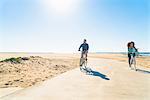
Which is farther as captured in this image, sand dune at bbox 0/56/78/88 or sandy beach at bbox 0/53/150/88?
sandy beach at bbox 0/53/150/88

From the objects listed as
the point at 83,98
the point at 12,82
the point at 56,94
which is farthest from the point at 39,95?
the point at 12,82

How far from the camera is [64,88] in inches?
380

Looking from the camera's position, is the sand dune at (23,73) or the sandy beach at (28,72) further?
the sandy beach at (28,72)

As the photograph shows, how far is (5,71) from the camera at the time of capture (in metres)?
16.2

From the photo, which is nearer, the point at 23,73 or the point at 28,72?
the point at 23,73

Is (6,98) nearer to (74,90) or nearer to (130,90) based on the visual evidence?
(74,90)

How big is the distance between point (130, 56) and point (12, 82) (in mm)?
10421

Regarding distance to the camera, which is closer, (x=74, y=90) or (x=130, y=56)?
(x=74, y=90)

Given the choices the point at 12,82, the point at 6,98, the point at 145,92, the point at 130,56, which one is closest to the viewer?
the point at 6,98

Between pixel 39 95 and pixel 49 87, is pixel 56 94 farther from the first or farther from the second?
pixel 49 87

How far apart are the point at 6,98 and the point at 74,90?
247cm

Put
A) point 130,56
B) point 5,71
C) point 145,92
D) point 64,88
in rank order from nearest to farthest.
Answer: point 145,92 → point 64,88 → point 5,71 → point 130,56

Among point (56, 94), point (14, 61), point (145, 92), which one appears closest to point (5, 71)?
point (14, 61)

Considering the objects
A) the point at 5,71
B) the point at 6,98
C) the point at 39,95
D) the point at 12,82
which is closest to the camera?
the point at 6,98
